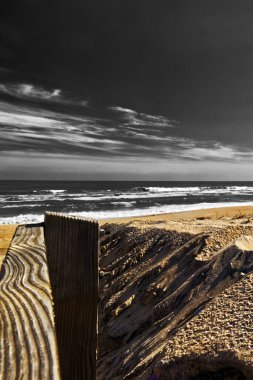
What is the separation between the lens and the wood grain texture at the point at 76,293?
1.05 m

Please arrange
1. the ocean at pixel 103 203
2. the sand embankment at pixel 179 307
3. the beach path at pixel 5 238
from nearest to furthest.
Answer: the sand embankment at pixel 179 307 < the beach path at pixel 5 238 < the ocean at pixel 103 203

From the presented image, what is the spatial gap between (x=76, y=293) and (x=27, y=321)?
39cm

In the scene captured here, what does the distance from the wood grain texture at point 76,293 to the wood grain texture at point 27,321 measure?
10 cm

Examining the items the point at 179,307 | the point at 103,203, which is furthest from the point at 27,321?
the point at 103,203

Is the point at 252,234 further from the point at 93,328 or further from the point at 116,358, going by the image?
the point at 93,328

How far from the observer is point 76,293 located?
1.17 m

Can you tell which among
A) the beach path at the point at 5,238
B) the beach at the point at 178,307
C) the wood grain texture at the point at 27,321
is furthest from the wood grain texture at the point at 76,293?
the beach path at the point at 5,238

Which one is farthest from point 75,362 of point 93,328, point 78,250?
point 78,250

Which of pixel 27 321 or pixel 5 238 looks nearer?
pixel 27 321

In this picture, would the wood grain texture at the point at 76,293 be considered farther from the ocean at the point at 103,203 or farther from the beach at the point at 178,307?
the ocean at the point at 103,203

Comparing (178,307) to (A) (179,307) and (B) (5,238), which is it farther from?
(B) (5,238)

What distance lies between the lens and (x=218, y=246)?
4012mm

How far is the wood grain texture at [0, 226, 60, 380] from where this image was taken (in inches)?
26.1

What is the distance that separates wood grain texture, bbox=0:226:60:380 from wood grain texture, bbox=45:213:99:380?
10 centimetres
